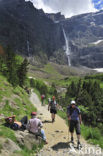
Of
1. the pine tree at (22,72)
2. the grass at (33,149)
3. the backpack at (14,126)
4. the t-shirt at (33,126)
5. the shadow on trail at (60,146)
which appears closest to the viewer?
the grass at (33,149)

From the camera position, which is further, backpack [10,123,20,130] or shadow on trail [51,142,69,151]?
backpack [10,123,20,130]

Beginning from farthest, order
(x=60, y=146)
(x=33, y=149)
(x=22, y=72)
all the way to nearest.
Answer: (x=22, y=72)
(x=60, y=146)
(x=33, y=149)

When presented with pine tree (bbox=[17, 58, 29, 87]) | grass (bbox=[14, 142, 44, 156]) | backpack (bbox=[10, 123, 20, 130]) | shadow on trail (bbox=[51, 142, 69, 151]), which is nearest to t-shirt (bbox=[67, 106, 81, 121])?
shadow on trail (bbox=[51, 142, 69, 151])

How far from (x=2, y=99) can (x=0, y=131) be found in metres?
8.51

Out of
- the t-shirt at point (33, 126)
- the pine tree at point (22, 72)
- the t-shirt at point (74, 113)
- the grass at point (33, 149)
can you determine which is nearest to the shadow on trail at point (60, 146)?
the grass at point (33, 149)

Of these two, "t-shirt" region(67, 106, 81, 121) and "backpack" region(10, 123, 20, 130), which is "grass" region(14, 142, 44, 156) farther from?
"t-shirt" region(67, 106, 81, 121)

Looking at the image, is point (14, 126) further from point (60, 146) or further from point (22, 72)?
point (22, 72)

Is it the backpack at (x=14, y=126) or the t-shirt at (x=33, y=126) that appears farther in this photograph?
the backpack at (x=14, y=126)

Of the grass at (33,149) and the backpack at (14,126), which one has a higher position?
the backpack at (14,126)

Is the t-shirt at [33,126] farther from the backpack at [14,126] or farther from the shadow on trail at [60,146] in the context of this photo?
the shadow on trail at [60,146]

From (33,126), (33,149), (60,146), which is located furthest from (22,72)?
(33,149)

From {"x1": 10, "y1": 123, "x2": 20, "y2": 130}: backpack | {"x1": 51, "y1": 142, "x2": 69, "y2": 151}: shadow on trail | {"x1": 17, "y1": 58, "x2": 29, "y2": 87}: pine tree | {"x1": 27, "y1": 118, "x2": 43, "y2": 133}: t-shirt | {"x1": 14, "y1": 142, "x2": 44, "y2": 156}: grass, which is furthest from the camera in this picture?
{"x1": 17, "y1": 58, "x2": 29, "y2": 87}: pine tree

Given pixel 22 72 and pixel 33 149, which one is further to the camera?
pixel 22 72

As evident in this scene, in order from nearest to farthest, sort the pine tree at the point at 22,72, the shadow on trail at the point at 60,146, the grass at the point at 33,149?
1. the grass at the point at 33,149
2. the shadow on trail at the point at 60,146
3. the pine tree at the point at 22,72
